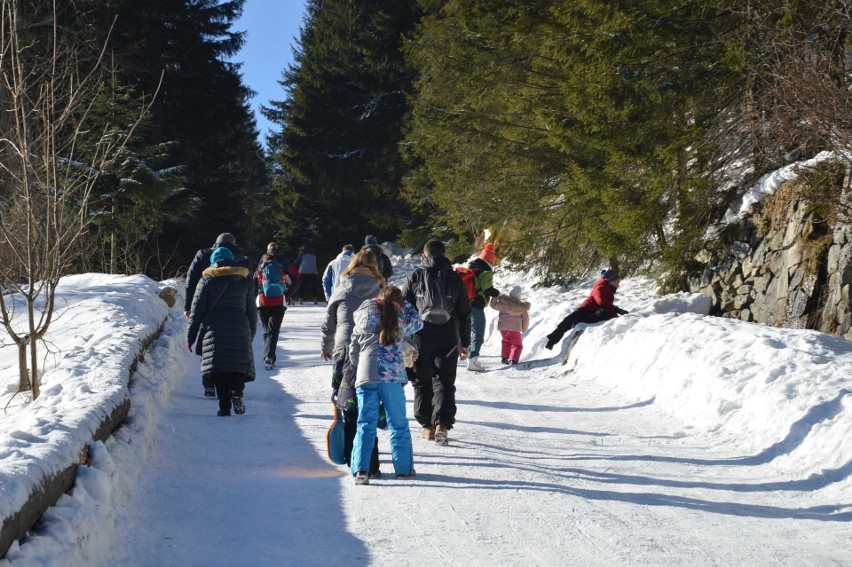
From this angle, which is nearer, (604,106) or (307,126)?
(604,106)

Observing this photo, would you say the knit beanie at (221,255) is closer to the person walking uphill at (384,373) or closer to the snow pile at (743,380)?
the person walking uphill at (384,373)

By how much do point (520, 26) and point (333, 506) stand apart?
522 inches

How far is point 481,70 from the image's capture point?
1866 centimetres

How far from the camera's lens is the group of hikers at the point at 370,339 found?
6.43 metres

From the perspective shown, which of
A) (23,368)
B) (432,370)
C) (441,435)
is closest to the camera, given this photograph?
(441,435)

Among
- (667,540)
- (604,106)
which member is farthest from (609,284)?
(667,540)

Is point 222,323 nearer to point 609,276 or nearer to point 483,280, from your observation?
point 483,280

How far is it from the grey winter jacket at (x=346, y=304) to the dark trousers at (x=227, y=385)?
188 centimetres

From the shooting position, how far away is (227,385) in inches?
354

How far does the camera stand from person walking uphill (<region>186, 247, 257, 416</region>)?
29.1 ft

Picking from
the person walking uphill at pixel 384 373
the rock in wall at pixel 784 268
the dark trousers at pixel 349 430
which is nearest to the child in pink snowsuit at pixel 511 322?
the rock in wall at pixel 784 268

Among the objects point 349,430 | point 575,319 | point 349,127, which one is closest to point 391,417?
point 349,430

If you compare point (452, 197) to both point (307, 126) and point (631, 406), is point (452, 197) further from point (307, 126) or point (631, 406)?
point (307, 126)

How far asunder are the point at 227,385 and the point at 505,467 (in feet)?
11.6
